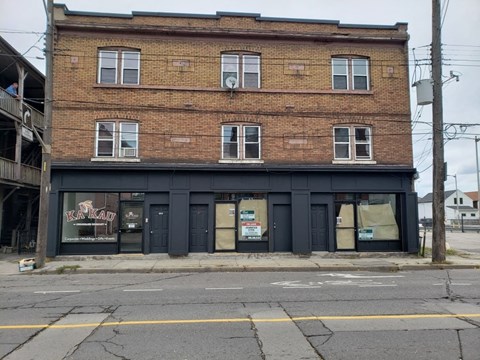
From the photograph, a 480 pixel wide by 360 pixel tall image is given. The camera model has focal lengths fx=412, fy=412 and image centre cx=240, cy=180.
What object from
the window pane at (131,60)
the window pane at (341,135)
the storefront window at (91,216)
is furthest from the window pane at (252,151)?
the storefront window at (91,216)

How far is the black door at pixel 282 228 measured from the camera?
16312mm

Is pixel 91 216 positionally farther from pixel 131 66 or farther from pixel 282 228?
pixel 282 228

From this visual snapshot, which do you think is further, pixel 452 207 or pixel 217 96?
pixel 452 207

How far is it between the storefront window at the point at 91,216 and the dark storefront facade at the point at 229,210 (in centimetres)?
4

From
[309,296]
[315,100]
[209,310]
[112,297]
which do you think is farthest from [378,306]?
[315,100]

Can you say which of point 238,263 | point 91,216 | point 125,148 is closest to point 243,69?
point 125,148

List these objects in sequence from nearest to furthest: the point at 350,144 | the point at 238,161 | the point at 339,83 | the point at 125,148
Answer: the point at 125,148 < the point at 238,161 < the point at 350,144 < the point at 339,83

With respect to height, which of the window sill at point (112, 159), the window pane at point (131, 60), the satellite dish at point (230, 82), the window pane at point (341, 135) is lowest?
the window sill at point (112, 159)

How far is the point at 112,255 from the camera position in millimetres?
15703

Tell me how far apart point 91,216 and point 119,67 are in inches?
236

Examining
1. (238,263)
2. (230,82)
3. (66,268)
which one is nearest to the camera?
(66,268)

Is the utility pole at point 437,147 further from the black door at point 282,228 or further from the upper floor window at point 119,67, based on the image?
the upper floor window at point 119,67

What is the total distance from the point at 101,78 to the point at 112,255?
22.9 ft

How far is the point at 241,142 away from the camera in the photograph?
16.5m
